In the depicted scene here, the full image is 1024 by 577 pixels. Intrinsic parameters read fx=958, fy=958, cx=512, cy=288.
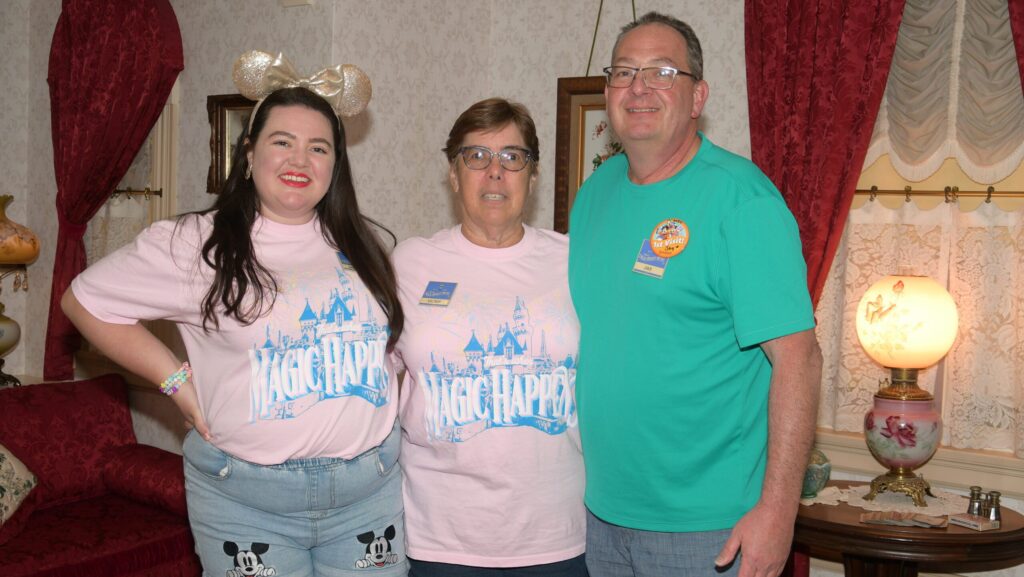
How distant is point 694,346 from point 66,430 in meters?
3.00

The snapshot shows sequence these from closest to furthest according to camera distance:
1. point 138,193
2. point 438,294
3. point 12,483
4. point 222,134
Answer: point 438,294
point 12,483
point 222,134
point 138,193

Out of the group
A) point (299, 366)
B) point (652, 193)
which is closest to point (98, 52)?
point (299, 366)

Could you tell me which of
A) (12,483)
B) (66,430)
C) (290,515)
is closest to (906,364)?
(290,515)

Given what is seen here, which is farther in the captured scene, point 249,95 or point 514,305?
point 249,95

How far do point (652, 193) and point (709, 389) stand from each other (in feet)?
1.44

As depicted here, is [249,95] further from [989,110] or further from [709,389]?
[989,110]

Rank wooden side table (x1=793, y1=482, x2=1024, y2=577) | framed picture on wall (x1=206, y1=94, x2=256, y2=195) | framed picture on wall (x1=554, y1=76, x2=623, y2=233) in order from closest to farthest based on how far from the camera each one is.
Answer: wooden side table (x1=793, y1=482, x2=1024, y2=577), framed picture on wall (x1=554, y1=76, x2=623, y2=233), framed picture on wall (x1=206, y1=94, x2=256, y2=195)

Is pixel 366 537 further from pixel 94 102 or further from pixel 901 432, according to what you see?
pixel 94 102

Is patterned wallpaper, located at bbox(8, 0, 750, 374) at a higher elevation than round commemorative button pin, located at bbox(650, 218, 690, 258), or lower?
higher

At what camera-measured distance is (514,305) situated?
2.15 m

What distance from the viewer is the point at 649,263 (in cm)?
199

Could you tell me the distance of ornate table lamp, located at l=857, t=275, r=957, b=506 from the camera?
307cm

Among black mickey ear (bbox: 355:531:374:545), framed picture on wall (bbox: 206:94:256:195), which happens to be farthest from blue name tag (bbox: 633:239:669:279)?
framed picture on wall (bbox: 206:94:256:195)

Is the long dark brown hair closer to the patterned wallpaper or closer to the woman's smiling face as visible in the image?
the woman's smiling face
